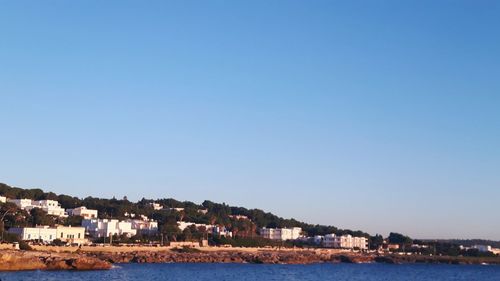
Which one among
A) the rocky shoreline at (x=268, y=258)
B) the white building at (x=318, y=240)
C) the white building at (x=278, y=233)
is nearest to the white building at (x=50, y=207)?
the rocky shoreline at (x=268, y=258)

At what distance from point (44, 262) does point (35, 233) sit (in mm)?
32780

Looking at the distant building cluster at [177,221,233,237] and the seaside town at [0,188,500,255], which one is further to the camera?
the distant building cluster at [177,221,233,237]

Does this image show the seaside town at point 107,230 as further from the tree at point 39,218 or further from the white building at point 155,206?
the tree at point 39,218

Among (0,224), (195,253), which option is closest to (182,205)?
(195,253)

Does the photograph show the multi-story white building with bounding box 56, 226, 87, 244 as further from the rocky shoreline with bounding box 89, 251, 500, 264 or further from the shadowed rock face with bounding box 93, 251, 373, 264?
the shadowed rock face with bounding box 93, 251, 373, 264

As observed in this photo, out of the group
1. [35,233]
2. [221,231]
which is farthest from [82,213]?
[35,233]

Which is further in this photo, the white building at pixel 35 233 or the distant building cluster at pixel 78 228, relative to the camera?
the distant building cluster at pixel 78 228

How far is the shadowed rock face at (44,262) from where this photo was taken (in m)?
63.6

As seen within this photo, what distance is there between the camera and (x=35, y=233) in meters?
98.7

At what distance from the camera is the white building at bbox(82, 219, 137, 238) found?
387 feet

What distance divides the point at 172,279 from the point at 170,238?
59658 millimetres

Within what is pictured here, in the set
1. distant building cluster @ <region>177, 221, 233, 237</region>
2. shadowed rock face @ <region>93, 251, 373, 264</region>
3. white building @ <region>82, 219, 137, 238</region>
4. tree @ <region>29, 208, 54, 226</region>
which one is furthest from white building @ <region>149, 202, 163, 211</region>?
tree @ <region>29, 208, 54, 226</region>

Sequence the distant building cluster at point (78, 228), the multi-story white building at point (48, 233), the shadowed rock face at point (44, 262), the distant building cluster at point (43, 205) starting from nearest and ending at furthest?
the shadowed rock face at point (44, 262)
the multi-story white building at point (48, 233)
the distant building cluster at point (78, 228)
the distant building cluster at point (43, 205)

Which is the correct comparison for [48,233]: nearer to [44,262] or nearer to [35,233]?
[35,233]
